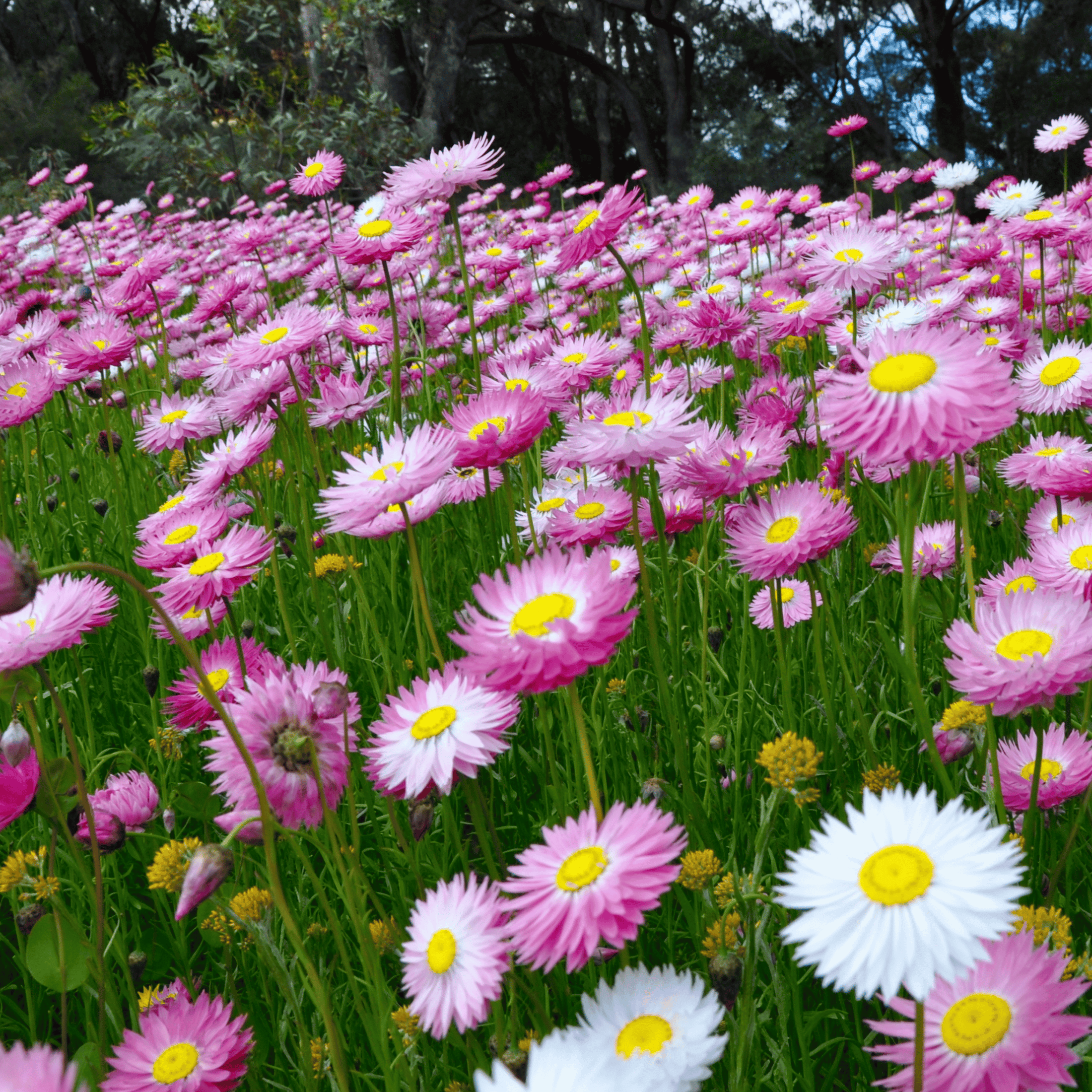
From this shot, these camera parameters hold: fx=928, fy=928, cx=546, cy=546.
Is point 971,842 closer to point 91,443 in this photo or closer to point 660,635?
point 660,635

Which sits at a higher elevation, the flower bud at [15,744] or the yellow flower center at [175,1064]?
the flower bud at [15,744]

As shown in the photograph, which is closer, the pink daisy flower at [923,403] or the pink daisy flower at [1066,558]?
the pink daisy flower at [923,403]

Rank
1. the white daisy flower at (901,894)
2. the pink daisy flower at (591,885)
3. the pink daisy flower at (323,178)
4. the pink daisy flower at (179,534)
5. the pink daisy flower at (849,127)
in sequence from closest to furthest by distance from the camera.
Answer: the white daisy flower at (901,894) < the pink daisy flower at (591,885) < the pink daisy flower at (179,534) < the pink daisy flower at (323,178) < the pink daisy flower at (849,127)

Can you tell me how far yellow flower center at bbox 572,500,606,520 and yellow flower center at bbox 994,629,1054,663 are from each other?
2.25 ft

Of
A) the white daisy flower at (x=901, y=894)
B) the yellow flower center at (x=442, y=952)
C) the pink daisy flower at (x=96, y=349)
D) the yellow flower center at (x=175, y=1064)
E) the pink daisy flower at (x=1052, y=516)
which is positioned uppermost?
the pink daisy flower at (x=96, y=349)

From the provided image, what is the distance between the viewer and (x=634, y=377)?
9.15 feet

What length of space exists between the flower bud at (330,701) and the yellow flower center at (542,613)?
0.57ft

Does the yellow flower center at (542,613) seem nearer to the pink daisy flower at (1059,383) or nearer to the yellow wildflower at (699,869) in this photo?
the yellow wildflower at (699,869)

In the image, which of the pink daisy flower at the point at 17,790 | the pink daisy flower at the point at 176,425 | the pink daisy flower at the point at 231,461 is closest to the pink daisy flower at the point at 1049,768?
the pink daisy flower at the point at 17,790

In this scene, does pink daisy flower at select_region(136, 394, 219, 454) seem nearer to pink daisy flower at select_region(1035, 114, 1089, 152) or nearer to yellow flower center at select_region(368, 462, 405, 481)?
yellow flower center at select_region(368, 462, 405, 481)

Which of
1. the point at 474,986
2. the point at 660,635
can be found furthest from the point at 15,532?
the point at 474,986

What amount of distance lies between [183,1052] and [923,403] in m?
0.96

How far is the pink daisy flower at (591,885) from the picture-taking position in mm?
692

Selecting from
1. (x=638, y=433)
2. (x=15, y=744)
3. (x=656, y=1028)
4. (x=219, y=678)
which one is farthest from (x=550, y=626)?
(x=219, y=678)
